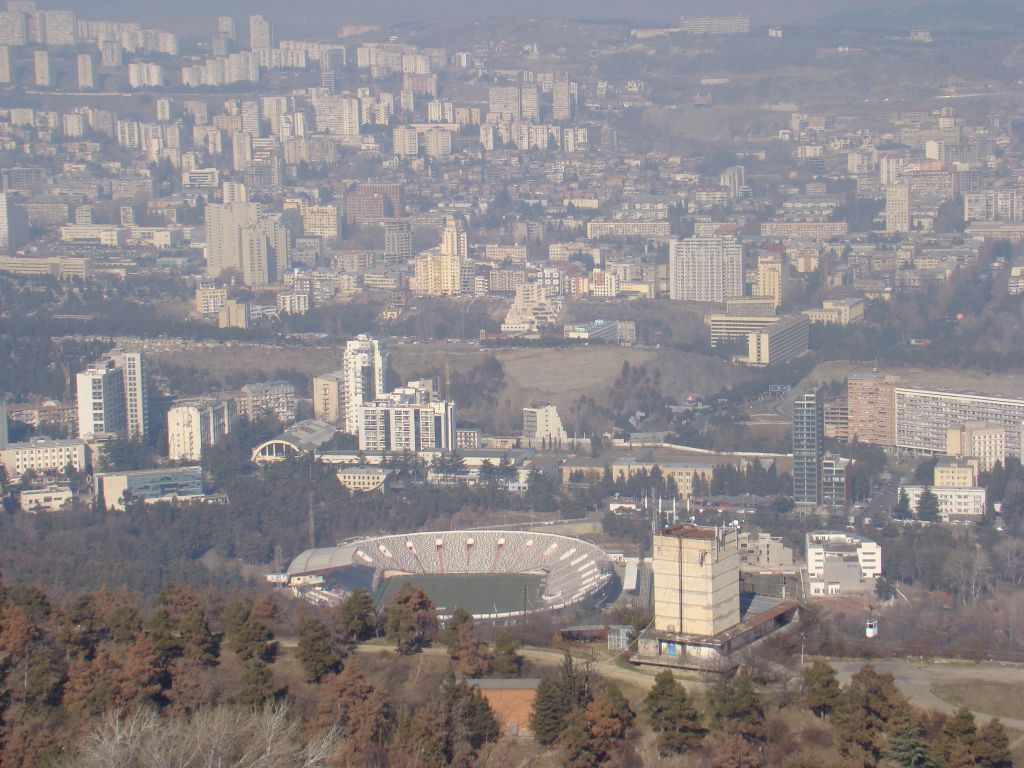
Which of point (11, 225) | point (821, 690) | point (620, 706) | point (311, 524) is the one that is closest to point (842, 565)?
point (311, 524)

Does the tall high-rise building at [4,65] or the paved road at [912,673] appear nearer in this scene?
the paved road at [912,673]

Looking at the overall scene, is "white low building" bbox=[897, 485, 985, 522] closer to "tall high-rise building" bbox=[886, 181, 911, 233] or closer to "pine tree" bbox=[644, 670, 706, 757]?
"pine tree" bbox=[644, 670, 706, 757]

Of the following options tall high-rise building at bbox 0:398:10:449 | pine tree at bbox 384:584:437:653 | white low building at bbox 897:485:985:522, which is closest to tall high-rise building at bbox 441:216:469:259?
tall high-rise building at bbox 0:398:10:449

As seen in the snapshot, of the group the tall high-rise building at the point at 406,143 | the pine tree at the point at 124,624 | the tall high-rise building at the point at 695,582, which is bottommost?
the pine tree at the point at 124,624

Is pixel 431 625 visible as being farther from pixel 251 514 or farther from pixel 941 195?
pixel 941 195

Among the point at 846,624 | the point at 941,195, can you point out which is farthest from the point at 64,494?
the point at 941,195

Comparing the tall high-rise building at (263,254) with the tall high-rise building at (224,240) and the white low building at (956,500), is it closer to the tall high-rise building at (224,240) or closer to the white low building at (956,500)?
the tall high-rise building at (224,240)

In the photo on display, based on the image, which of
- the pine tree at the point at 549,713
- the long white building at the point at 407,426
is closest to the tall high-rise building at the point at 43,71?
the long white building at the point at 407,426

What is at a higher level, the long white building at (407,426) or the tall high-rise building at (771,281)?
the tall high-rise building at (771,281)
